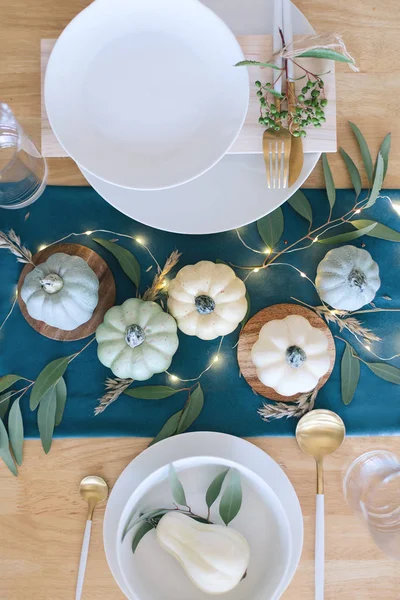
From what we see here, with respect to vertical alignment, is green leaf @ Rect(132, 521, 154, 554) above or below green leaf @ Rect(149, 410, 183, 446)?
below

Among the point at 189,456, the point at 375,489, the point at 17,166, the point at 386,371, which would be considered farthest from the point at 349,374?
the point at 17,166

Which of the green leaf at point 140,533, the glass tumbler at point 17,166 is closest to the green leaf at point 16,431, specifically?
the green leaf at point 140,533

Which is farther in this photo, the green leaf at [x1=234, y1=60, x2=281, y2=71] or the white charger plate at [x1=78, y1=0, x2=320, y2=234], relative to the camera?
the white charger plate at [x1=78, y1=0, x2=320, y2=234]

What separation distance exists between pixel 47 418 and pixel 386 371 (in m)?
0.53

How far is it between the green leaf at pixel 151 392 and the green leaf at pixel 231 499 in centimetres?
16

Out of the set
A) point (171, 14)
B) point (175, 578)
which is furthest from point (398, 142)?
point (175, 578)

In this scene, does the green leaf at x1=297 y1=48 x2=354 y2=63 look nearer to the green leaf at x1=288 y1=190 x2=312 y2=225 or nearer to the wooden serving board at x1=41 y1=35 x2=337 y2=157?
the wooden serving board at x1=41 y1=35 x2=337 y2=157

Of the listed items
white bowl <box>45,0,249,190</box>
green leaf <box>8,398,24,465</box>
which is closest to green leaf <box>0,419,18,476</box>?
green leaf <box>8,398,24,465</box>

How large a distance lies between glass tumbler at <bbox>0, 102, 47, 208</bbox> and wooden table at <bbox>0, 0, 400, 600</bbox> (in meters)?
0.03

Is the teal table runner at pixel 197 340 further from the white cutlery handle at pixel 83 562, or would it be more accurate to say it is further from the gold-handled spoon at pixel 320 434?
the white cutlery handle at pixel 83 562

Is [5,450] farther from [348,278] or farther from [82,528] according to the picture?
A: [348,278]

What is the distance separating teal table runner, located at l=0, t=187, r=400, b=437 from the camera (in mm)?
811

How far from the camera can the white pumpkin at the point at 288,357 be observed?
2.44ft

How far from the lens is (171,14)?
0.67 m
